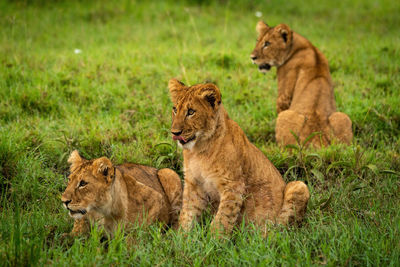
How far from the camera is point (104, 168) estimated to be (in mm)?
4160

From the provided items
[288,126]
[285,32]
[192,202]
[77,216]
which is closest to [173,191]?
[192,202]

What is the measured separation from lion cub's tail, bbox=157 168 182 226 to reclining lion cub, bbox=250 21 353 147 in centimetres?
169

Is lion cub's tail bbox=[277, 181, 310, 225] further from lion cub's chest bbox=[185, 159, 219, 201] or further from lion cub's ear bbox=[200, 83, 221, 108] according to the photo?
lion cub's ear bbox=[200, 83, 221, 108]

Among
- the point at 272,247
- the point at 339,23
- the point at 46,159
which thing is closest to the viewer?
the point at 272,247

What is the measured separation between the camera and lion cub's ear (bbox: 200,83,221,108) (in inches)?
167

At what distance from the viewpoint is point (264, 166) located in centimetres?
470

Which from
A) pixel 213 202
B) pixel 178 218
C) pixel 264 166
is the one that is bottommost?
pixel 178 218

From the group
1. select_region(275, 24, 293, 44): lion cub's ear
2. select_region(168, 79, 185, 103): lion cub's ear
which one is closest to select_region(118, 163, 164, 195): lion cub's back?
select_region(168, 79, 185, 103): lion cub's ear

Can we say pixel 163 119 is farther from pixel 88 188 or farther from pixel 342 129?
pixel 88 188

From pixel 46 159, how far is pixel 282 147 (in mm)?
2756

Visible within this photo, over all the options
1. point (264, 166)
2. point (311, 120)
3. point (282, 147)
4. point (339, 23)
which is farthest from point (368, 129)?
point (339, 23)

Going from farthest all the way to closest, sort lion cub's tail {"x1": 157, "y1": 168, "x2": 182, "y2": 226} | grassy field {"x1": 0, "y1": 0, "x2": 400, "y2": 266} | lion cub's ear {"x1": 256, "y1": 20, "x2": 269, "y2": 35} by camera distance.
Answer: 1. lion cub's ear {"x1": 256, "y1": 20, "x2": 269, "y2": 35}
2. lion cub's tail {"x1": 157, "y1": 168, "x2": 182, "y2": 226}
3. grassy field {"x1": 0, "y1": 0, "x2": 400, "y2": 266}

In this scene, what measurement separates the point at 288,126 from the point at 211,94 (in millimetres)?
2180

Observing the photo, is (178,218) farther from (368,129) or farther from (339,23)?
(339,23)
